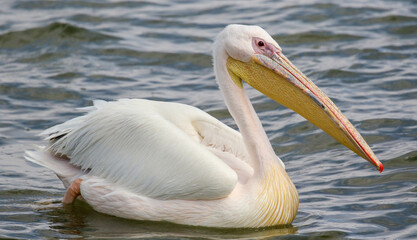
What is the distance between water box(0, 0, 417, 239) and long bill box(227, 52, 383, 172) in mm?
552

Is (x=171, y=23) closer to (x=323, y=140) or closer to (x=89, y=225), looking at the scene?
(x=323, y=140)

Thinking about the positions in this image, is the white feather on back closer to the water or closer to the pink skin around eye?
the water

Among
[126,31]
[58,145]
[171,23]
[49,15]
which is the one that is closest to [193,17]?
→ [171,23]

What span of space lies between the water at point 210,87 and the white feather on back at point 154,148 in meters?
0.29

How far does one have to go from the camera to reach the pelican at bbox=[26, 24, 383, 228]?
189 inches

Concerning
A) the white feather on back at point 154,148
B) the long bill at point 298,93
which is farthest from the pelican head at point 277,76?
the white feather on back at point 154,148

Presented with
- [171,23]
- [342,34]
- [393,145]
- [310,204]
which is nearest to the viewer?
[310,204]

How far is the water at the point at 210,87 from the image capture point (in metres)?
5.07

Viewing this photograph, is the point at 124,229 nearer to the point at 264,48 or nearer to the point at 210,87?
the point at 264,48

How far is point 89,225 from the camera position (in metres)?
5.04

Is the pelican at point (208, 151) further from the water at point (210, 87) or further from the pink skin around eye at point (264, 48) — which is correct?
the water at point (210, 87)

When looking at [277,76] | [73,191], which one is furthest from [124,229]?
[277,76]

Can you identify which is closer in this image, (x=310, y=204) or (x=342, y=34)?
(x=310, y=204)

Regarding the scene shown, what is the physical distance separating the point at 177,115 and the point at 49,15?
5.32 metres
